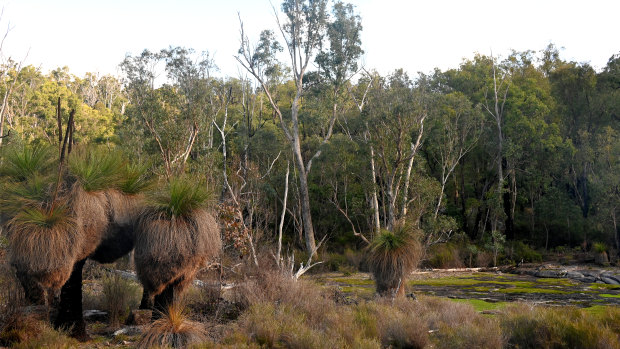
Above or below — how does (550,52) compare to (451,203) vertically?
above

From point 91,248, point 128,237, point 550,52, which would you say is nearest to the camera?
point 91,248

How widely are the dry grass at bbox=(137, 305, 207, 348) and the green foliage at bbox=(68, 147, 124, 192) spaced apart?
2.43 meters

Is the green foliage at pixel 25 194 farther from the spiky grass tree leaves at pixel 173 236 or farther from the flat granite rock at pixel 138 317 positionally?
the flat granite rock at pixel 138 317

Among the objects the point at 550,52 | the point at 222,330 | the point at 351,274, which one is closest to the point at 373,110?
the point at 351,274

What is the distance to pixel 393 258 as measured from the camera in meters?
14.5

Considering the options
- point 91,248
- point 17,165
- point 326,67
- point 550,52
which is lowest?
point 91,248

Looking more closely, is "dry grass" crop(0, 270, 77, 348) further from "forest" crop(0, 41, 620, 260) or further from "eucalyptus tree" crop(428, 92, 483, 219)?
"eucalyptus tree" crop(428, 92, 483, 219)

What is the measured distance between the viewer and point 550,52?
50.9 meters

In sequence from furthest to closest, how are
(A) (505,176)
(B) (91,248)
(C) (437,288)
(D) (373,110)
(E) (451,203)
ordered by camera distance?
(E) (451,203) < (A) (505,176) < (D) (373,110) < (C) (437,288) < (B) (91,248)

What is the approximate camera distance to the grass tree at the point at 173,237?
8641mm

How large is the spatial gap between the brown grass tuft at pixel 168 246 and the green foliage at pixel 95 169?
2.76ft

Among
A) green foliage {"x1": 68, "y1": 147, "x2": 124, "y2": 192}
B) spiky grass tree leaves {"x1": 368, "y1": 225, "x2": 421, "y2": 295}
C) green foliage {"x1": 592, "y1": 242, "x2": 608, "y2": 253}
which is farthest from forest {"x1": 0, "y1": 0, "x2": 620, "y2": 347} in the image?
green foliage {"x1": 68, "y1": 147, "x2": 124, "y2": 192}

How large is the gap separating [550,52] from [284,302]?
158 ft

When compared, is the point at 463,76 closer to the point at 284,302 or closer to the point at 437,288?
the point at 437,288
